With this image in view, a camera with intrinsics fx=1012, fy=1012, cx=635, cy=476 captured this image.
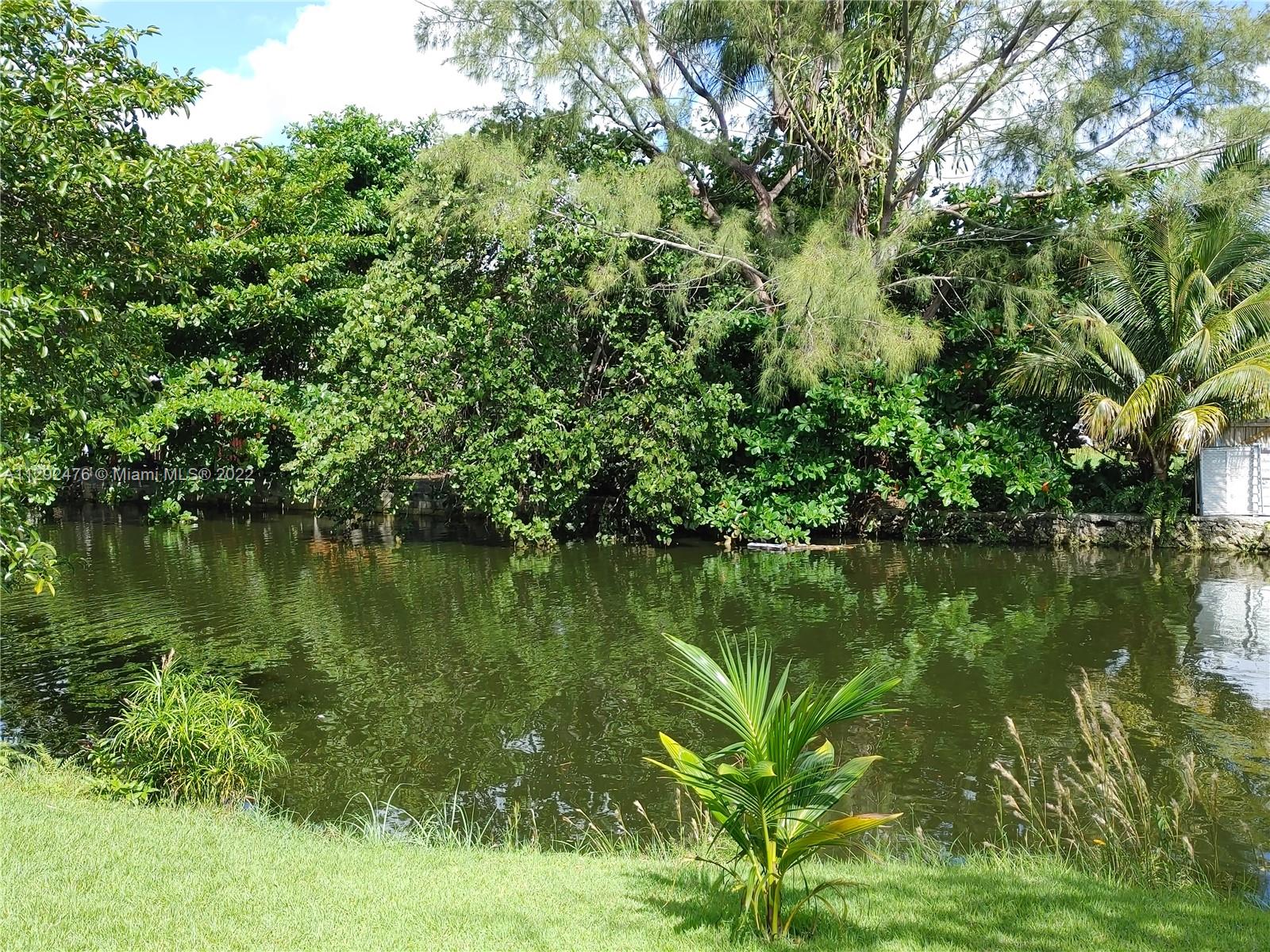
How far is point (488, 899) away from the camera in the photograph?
4359 mm

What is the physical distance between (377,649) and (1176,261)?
1308cm

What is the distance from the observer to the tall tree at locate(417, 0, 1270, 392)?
15203mm

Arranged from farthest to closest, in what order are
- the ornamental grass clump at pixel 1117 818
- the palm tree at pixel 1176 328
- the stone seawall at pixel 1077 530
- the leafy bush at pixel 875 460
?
1. the leafy bush at pixel 875 460
2. the stone seawall at pixel 1077 530
3. the palm tree at pixel 1176 328
4. the ornamental grass clump at pixel 1117 818

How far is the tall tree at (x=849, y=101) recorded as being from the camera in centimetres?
1520

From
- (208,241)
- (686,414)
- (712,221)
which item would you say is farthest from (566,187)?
(208,241)

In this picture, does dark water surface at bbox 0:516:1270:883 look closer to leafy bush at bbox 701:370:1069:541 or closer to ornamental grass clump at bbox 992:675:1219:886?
ornamental grass clump at bbox 992:675:1219:886

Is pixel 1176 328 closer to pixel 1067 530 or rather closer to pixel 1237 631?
pixel 1067 530

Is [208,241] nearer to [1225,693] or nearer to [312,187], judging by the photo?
[312,187]

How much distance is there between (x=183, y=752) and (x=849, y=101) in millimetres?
13428

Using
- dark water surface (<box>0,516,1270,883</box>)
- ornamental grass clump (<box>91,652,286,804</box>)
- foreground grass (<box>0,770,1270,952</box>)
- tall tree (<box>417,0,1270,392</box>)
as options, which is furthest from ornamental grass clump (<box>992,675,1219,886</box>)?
tall tree (<box>417,0,1270,392</box>)

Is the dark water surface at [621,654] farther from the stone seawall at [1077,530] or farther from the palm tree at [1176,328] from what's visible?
the palm tree at [1176,328]

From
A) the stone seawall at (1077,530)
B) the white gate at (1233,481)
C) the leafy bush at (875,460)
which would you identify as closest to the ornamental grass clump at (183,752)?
the leafy bush at (875,460)

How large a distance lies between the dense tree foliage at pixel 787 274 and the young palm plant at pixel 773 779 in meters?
12.0

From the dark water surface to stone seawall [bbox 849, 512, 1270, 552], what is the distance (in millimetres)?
537
